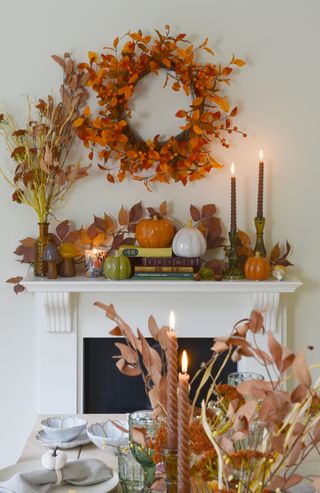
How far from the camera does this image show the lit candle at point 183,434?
4.41 feet

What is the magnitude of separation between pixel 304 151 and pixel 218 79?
1.64ft

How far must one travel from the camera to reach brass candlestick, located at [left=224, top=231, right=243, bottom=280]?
3.63 m

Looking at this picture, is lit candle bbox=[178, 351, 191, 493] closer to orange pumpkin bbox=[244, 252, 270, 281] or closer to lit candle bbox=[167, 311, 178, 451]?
lit candle bbox=[167, 311, 178, 451]

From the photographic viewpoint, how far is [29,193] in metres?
3.74

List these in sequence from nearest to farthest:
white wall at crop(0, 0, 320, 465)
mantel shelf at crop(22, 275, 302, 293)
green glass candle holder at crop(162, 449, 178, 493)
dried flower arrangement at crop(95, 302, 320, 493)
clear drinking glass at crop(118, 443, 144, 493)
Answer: dried flower arrangement at crop(95, 302, 320, 493) → green glass candle holder at crop(162, 449, 178, 493) → clear drinking glass at crop(118, 443, 144, 493) → mantel shelf at crop(22, 275, 302, 293) → white wall at crop(0, 0, 320, 465)

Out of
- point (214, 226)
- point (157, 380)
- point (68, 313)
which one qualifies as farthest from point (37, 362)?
point (157, 380)

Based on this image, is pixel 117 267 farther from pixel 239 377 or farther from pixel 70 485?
pixel 70 485

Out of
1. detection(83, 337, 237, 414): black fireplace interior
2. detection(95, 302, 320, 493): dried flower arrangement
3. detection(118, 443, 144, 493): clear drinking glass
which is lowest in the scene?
detection(83, 337, 237, 414): black fireplace interior

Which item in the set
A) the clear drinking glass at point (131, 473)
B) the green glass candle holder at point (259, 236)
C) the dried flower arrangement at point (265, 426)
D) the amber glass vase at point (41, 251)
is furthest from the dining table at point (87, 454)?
the green glass candle holder at point (259, 236)

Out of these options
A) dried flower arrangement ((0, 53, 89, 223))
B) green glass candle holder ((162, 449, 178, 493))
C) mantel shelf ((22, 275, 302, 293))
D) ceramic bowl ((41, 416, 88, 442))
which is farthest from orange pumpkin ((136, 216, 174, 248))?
green glass candle holder ((162, 449, 178, 493))

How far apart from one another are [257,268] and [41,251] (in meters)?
0.93

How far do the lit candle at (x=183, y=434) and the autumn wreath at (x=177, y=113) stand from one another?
2273 mm

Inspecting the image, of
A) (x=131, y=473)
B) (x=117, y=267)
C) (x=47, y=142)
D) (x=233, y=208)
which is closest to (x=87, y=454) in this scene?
(x=131, y=473)

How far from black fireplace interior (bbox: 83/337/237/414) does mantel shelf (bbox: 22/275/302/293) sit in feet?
1.09
